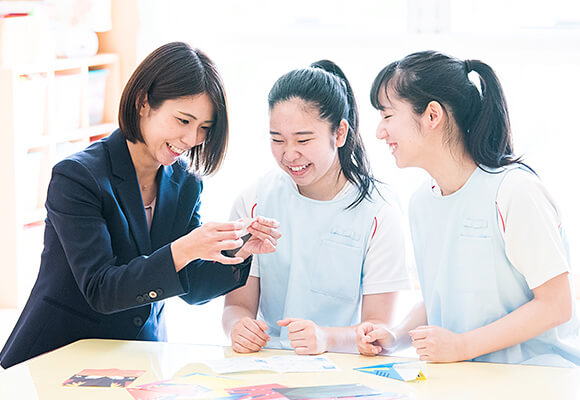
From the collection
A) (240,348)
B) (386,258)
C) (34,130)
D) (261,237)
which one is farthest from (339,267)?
(34,130)

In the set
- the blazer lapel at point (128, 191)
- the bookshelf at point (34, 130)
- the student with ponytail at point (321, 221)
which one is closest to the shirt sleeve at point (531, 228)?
the student with ponytail at point (321, 221)

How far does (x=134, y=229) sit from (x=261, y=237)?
0.27 m

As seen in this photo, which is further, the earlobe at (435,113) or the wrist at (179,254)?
the earlobe at (435,113)

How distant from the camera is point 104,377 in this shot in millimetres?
1273

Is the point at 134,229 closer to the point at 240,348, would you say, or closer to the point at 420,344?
the point at 240,348

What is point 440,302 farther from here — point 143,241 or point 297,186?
point 143,241

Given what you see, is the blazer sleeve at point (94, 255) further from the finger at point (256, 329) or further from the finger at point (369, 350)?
the finger at point (369, 350)

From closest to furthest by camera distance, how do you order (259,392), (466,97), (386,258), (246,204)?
(259,392) < (466,97) < (386,258) < (246,204)

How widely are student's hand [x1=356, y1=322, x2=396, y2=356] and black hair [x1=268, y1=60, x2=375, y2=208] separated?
0.38 meters

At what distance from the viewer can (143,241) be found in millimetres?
1543

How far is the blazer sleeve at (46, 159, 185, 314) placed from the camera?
1.37m

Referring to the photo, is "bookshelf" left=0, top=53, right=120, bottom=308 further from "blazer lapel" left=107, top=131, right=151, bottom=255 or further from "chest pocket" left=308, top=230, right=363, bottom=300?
"chest pocket" left=308, top=230, right=363, bottom=300

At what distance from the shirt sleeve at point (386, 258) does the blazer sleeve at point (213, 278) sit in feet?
0.96

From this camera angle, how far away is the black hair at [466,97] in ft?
5.01
